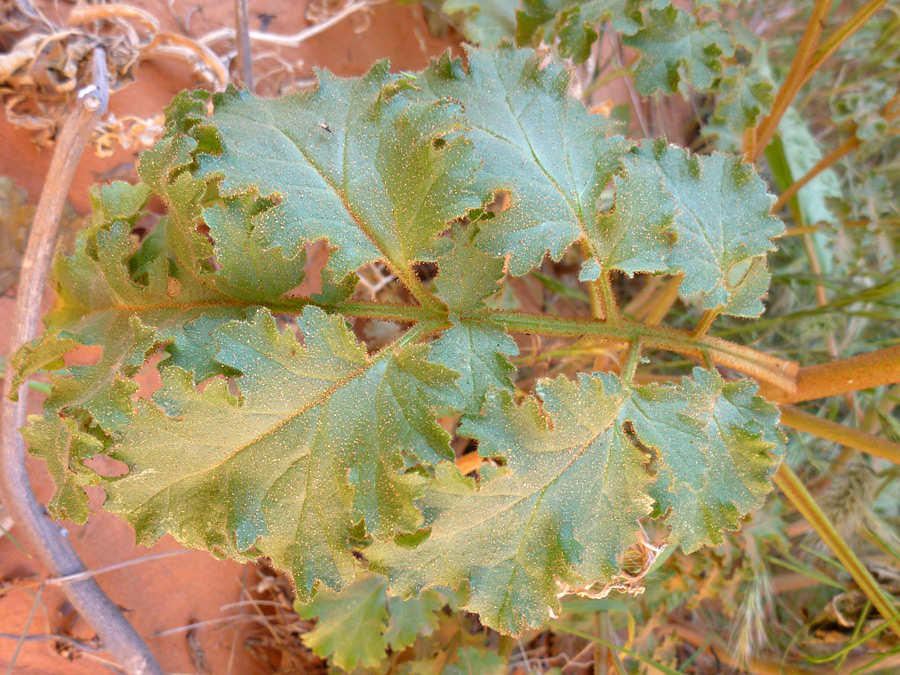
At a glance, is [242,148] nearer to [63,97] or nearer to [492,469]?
[492,469]

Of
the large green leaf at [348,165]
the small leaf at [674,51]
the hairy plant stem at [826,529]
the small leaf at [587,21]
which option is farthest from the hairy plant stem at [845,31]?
the large green leaf at [348,165]

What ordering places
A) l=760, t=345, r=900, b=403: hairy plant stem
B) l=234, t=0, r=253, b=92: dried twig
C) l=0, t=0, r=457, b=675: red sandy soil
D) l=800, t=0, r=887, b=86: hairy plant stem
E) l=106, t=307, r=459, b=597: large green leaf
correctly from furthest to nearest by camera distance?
l=234, t=0, r=253, b=92: dried twig → l=0, t=0, r=457, b=675: red sandy soil → l=800, t=0, r=887, b=86: hairy plant stem → l=760, t=345, r=900, b=403: hairy plant stem → l=106, t=307, r=459, b=597: large green leaf

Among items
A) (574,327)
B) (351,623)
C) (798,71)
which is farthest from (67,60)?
(798,71)

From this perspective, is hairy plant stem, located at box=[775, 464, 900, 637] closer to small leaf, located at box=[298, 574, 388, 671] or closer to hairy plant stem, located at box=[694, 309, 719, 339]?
hairy plant stem, located at box=[694, 309, 719, 339]

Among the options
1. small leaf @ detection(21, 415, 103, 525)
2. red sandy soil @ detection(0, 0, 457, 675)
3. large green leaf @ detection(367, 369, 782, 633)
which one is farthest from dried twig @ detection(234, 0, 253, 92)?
large green leaf @ detection(367, 369, 782, 633)

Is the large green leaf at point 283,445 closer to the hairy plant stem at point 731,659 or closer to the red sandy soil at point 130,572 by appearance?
the red sandy soil at point 130,572

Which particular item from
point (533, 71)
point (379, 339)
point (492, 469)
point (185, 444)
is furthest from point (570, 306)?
point (185, 444)
